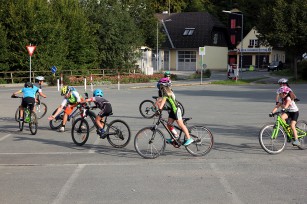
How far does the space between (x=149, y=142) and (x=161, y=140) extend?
0.24 metres

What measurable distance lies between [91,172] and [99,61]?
38.6 meters

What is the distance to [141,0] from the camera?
51.9 meters

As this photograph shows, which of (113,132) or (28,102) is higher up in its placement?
(28,102)

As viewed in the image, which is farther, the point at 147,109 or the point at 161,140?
the point at 147,109

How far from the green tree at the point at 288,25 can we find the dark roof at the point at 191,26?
29581mm

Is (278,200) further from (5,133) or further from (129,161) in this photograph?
(5,133)

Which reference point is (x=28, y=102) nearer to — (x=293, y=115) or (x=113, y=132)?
(x=113, y=132)

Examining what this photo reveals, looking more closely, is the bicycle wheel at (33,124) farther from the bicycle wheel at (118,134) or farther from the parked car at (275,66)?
the parked car at (275,66)

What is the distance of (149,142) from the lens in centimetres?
872

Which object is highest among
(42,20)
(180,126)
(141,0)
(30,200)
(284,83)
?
(141,0)

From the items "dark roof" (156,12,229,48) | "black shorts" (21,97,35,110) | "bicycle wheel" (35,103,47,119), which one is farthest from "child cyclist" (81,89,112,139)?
"dark roof" (156,12,229,48)

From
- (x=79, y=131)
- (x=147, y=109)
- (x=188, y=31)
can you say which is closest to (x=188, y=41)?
(x=188, y=31)

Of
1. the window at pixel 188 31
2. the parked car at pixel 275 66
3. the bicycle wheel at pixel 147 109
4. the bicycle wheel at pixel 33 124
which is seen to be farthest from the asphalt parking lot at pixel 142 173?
the parked car at pixel 275 66

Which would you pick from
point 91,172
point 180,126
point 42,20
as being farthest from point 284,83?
point 42,20
